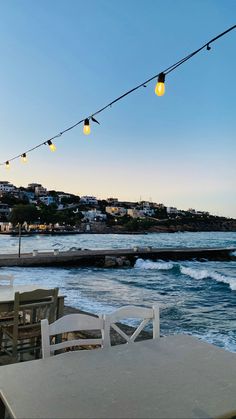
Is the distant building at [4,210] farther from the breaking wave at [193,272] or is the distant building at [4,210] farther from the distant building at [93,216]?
the breaking wave at [193,272]

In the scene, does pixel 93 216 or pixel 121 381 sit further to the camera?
pixel 93 216

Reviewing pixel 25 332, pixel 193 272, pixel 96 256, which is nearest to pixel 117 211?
pixel 96 256

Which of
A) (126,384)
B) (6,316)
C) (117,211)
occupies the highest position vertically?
(117,211)

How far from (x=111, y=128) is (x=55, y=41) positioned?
37.7 ft

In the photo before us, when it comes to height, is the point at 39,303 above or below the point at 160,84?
below

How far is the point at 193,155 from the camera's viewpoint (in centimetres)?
2791

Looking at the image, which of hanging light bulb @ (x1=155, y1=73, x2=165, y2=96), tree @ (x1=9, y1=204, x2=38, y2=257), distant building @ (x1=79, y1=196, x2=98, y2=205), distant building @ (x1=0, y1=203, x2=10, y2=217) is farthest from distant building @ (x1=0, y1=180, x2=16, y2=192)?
hanging light bulb @ (x1=155, y1=73, x2=165, y2=96)

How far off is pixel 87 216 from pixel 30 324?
151 meters

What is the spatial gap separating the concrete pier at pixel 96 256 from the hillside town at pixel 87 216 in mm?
80531

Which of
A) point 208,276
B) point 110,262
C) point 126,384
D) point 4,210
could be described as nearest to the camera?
point 126,384

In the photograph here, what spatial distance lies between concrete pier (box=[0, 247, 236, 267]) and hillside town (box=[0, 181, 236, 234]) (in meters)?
80.5

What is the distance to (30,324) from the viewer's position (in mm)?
3537

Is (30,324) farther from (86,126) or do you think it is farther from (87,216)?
(87,216)

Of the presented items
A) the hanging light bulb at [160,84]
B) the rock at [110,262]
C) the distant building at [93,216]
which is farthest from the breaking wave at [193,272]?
the distant building at [93,216]
